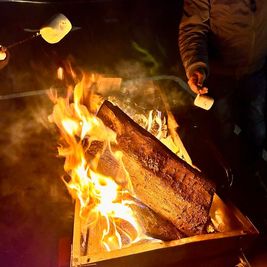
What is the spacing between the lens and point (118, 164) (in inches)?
133

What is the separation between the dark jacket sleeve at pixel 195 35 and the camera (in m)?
3.92

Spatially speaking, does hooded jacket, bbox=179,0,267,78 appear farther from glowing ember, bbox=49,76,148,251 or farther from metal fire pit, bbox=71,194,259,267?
metal fire pit, bbox=71,194,259,267

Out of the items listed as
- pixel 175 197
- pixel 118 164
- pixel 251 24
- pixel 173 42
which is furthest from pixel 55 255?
pixel 173 42

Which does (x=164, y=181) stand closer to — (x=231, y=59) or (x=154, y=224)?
(x=154, y=224)

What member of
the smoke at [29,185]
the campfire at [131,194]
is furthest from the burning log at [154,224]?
the smoke at [29,185]

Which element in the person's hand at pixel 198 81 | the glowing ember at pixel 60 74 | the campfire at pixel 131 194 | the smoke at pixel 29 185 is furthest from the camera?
the glowing ember at pixel 60 74

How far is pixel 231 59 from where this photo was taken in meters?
4.20

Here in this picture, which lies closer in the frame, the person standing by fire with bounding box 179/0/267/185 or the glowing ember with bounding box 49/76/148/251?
the glowing ember with bounding box 49/76/148/251

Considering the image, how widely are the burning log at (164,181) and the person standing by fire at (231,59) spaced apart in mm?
1058

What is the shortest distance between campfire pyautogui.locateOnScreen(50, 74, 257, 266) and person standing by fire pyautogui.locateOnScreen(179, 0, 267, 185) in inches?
43.7

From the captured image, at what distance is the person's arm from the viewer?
3.86m

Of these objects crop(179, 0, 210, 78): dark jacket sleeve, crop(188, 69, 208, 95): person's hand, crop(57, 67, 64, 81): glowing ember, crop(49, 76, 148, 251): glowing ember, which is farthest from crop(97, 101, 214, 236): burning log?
crop(57, 67, 64, 81): glowing ember

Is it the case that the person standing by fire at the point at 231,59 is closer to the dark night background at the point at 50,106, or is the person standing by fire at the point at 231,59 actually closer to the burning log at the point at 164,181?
the dark night background at the point at 50,106

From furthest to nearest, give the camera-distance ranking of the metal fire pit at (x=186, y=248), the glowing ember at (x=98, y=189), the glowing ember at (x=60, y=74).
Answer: the glowing ember at (x=60, y=74) → the glowing ember at (x=98, y=189) → the metal fire pit at (x=186, y=248)
